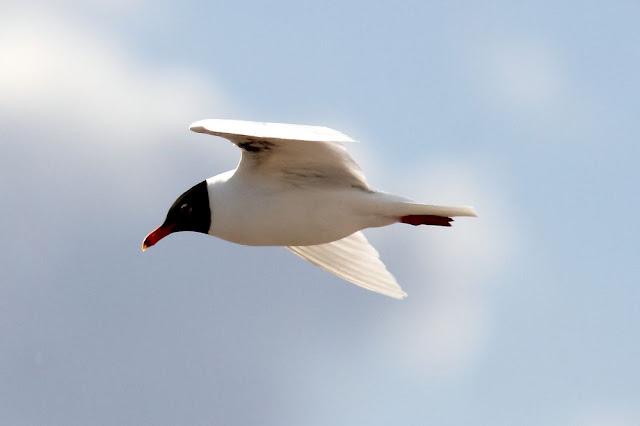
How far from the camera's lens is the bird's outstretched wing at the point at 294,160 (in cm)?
1497

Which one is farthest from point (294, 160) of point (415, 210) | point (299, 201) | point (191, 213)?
point (191, 213)

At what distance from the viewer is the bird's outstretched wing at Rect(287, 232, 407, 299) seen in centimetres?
1716

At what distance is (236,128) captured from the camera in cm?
1444

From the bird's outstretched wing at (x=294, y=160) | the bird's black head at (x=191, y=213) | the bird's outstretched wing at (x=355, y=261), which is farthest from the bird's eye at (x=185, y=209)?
the bird's outstretched wing at (x=355, y=261)

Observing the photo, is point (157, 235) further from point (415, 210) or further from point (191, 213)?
point (415, 210)

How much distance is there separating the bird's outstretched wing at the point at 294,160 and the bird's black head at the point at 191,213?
19.3 inches

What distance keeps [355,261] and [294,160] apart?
2118 mm

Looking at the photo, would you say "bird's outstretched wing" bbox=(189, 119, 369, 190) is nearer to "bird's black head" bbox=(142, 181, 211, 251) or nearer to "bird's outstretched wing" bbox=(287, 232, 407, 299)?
"bird's black head" bbox=(142, 181, 211, 251)

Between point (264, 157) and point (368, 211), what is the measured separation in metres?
0.97

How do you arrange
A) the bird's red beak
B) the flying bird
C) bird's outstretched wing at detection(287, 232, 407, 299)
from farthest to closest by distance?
bird's outstretched wing at detection(287, 232, 407, 299) < the bird's red beak < the flying bird

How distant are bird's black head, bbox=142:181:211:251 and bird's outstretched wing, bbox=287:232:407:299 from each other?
4.63ft

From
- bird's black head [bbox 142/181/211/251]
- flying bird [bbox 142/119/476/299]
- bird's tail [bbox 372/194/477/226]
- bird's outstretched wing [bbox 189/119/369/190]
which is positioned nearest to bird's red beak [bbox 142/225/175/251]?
bird's black head [bbox 142/181/211/251]

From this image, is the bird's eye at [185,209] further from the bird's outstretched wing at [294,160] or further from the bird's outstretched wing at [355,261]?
the bird's outstretched wing at [355,261]

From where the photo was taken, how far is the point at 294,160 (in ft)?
50.4
